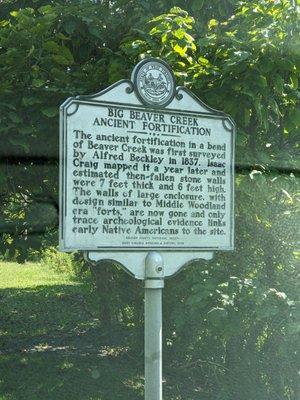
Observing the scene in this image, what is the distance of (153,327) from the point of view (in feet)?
13.1

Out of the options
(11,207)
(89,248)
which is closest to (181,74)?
(89,248)

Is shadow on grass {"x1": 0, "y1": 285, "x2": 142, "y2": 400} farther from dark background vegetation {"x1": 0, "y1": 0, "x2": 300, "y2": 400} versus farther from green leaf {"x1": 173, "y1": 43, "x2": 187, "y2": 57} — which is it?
green leaf {"x1": 173, "y1": 43, "x2": 187, "y2": 57}

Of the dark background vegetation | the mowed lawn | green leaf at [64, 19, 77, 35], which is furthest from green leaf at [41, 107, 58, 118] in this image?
the mowed lawn

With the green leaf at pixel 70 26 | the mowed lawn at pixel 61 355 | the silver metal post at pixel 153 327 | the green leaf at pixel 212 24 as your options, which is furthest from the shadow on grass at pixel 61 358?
the green leaf at pixel 212 24

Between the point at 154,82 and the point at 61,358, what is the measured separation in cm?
486

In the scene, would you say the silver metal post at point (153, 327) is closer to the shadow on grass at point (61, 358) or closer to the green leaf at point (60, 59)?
the green leaf at point (60, 59)

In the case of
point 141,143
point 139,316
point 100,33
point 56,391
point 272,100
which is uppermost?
point 100,33

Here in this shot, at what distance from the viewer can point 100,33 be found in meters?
5.78

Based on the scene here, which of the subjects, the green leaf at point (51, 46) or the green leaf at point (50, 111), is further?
the green leaf at point (51, 46)

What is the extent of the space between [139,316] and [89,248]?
3.49 meters

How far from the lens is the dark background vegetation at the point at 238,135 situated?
490 cm

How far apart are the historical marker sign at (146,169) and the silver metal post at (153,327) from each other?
5.2 inches

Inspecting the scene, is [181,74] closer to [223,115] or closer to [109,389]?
[223,115]

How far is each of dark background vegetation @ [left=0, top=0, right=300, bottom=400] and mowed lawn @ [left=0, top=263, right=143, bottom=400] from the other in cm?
86
